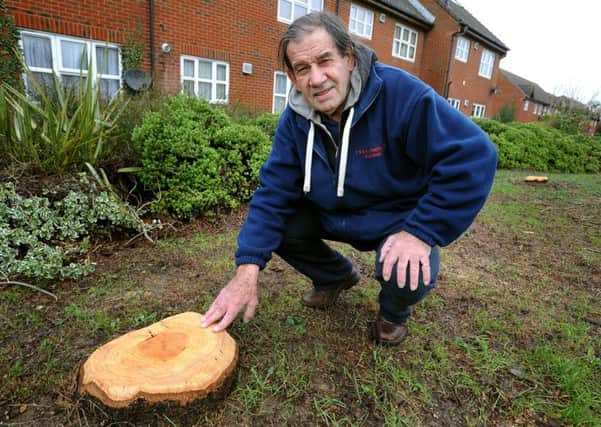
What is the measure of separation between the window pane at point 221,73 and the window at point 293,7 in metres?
2.64

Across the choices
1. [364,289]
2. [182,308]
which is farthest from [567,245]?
[182,308]

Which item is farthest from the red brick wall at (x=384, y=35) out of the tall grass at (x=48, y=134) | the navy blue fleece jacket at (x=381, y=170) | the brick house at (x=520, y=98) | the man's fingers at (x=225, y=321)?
the brick house at (x=520, y=98)

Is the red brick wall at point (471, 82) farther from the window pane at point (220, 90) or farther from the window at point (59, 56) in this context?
the window at point (59, 56)

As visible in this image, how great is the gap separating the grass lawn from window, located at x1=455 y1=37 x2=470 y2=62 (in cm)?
1793

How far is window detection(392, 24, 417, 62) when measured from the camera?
15586mm

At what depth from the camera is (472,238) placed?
362 cm

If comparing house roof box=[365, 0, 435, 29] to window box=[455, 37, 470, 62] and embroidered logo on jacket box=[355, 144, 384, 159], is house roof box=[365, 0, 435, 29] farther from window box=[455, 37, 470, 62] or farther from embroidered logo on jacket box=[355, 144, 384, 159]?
embroidered logo on jacket box=[355, 144, 384, 159]

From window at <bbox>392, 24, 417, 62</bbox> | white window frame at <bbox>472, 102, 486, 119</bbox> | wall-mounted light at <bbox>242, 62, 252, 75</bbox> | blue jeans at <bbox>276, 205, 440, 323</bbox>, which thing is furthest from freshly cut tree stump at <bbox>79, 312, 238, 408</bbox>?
white window frame at <bbox>472, 102, 486, 119</bbox>

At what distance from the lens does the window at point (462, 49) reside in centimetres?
1774

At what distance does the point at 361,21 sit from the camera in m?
13.5

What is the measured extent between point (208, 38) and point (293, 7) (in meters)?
3.58

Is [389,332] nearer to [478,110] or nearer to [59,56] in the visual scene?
[59,56]

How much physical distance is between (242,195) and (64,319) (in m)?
2.22

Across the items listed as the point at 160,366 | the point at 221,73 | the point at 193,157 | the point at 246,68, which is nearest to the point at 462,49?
the point at 246,68
